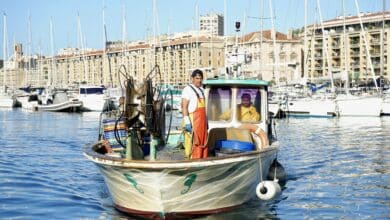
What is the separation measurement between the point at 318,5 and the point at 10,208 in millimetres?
50198

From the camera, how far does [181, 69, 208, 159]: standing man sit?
516 inches

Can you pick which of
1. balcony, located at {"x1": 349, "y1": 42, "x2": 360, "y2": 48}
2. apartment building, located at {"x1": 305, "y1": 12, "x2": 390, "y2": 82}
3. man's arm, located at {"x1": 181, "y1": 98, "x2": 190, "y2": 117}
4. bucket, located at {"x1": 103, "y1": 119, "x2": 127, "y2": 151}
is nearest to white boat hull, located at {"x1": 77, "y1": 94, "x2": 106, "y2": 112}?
apartment building, located at {"x1": 305, "y1": 12, "x2": 390, "y2": 82}

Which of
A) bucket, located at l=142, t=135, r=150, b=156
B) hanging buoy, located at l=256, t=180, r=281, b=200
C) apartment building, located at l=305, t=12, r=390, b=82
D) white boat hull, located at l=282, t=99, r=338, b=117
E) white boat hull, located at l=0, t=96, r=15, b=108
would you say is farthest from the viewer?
apartment building, located at l=305, t=12, r=390, b=82

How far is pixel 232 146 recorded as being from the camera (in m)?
14.7

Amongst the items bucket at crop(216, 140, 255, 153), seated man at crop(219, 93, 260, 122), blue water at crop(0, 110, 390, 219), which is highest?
seated man at crop(219, 93, 260, 122)

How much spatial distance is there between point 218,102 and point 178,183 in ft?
14.8

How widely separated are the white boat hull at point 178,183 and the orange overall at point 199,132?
2.20 feet

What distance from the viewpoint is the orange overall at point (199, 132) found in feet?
43.0

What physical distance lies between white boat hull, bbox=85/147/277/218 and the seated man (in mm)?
2539

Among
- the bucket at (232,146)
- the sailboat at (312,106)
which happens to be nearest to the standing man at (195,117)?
the bucket at (232,146)

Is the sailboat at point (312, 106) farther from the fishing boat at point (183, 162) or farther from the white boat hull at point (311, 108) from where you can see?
the fishing boat at point (183, 162)

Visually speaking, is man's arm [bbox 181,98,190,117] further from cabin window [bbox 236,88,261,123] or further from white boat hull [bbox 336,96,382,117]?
white boat hull [bbox 336,96,382,117]

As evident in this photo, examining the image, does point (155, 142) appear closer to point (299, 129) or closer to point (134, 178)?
point (134, 178)

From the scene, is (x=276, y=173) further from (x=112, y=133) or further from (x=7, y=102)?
(x=7, y=102)
